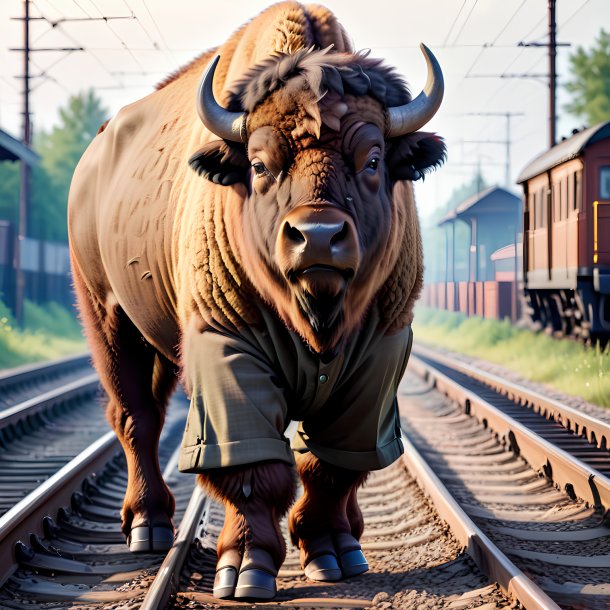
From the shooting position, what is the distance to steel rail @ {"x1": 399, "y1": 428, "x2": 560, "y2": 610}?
3.95m

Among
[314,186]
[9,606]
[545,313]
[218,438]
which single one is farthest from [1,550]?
[545,313]

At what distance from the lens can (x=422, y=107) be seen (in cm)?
437

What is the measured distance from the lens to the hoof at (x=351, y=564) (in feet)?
15.9

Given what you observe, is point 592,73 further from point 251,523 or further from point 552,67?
point 251,523

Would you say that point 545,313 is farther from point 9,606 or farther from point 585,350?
point 9,606

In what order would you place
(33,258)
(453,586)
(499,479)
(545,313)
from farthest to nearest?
(33,258), (545,313), (499,479), (453,586)

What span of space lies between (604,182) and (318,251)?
13.7 meters

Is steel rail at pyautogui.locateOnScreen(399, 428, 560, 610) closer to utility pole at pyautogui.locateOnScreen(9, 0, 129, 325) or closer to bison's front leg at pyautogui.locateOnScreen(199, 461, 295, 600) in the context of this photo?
bison's front leg at pyautogui.locateOnScreen(199, 461, 295, 600)

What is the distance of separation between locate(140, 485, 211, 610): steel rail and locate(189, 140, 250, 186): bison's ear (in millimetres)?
1682

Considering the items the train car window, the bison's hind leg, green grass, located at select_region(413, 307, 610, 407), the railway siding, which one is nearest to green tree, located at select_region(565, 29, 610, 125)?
green grass, located at select_region(413, 307, 610, 407)

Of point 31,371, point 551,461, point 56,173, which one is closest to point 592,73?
point 56,173

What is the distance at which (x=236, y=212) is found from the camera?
443 cm

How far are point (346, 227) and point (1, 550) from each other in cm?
245

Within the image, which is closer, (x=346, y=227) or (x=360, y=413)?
(x=346, y=227)
